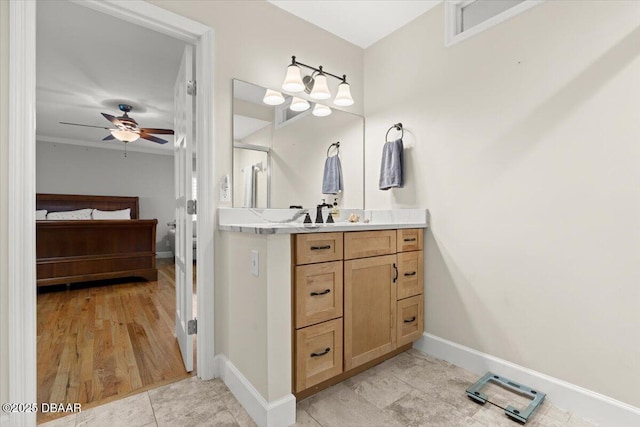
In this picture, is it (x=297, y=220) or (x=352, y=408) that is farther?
(x=297, y=220)

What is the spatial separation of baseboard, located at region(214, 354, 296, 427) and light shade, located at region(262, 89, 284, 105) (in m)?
1.74

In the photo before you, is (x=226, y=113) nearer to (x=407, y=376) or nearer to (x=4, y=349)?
(x=4, y=349)

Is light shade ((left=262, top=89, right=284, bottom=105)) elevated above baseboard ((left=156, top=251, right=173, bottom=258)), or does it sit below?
above

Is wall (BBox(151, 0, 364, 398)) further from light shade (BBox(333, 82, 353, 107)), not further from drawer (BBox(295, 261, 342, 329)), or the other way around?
Result: drawer (BBox(295, 261, 342, 329))

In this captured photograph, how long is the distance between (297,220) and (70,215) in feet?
18.2

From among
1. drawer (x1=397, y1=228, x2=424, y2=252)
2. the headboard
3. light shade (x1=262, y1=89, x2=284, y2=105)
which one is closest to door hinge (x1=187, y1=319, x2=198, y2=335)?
drawer (x1=397, y1=228, x2=424, y2=252)

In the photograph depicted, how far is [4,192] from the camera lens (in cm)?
137

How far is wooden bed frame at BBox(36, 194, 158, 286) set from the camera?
409cm

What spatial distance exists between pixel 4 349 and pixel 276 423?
1.26m

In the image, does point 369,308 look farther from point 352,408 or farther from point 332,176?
point 332,176

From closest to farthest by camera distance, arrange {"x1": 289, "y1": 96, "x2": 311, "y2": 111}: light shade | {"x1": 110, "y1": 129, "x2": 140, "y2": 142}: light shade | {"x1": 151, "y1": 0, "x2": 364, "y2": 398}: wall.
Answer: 1. {"x1": 151, "y1": 0, "x2": 364, "y2": 398}: wall
2. {"x1": 289, "y1": 96, "x2": 311, "y2": 111}: light shade
3. {"x1": 110, "y1": 129, "x2": 140, "y2": 142}: light shade

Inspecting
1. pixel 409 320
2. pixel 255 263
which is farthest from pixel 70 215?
pixel 409 320

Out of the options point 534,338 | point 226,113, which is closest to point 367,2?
point 226,113

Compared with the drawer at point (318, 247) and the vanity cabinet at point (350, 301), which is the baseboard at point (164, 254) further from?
the drawer at point (318, 247)
